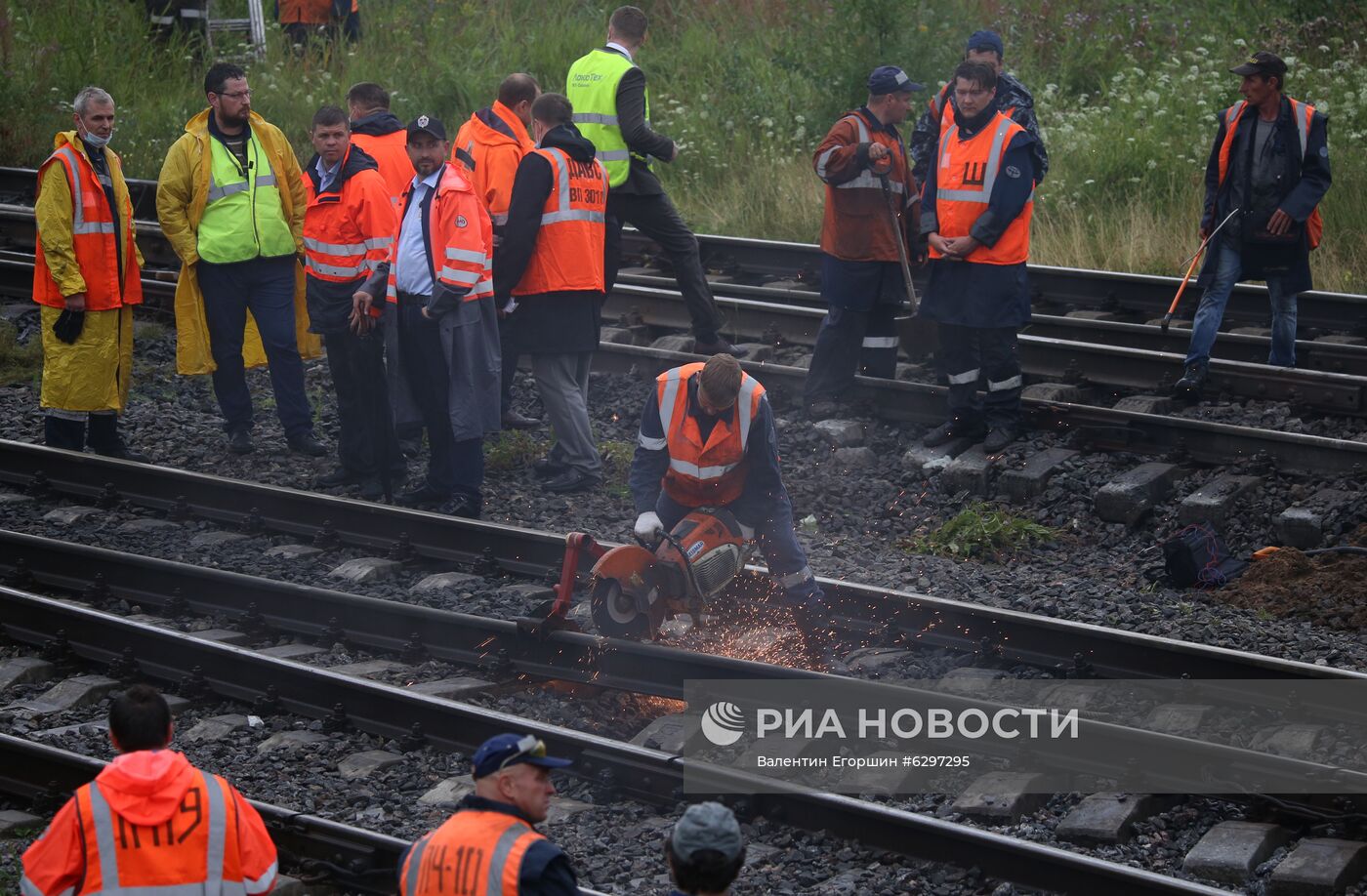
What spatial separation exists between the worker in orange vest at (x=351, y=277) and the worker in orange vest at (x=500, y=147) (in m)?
0.54

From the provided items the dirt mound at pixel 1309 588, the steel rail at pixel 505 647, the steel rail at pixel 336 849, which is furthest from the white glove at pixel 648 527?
the dirt mound at pixel 1309 588

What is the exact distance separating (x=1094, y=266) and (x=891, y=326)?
2867 mm

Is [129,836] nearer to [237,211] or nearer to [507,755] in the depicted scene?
[507,755]

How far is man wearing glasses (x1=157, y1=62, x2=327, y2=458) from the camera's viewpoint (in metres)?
9.95

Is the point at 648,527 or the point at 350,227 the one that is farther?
the point at 350,227

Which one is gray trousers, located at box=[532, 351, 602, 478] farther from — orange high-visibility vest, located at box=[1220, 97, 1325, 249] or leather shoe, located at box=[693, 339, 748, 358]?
orange high-visibility vest, located at box=[1220, 97, 1325, 249]

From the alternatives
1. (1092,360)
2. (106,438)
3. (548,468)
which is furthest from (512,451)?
(1092,360)

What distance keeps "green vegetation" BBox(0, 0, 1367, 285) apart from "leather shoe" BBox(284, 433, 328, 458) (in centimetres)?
489

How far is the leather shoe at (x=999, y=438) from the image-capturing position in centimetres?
959

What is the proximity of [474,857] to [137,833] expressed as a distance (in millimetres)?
877

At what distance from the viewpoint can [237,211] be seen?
10.0 metres

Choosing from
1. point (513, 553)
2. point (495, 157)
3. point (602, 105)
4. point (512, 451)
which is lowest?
point (513, 553)

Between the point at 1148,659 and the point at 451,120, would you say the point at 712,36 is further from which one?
the point at 1148,659

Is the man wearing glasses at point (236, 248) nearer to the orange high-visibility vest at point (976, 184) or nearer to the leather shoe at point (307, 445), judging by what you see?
the leather shoe at point (307, 445)
